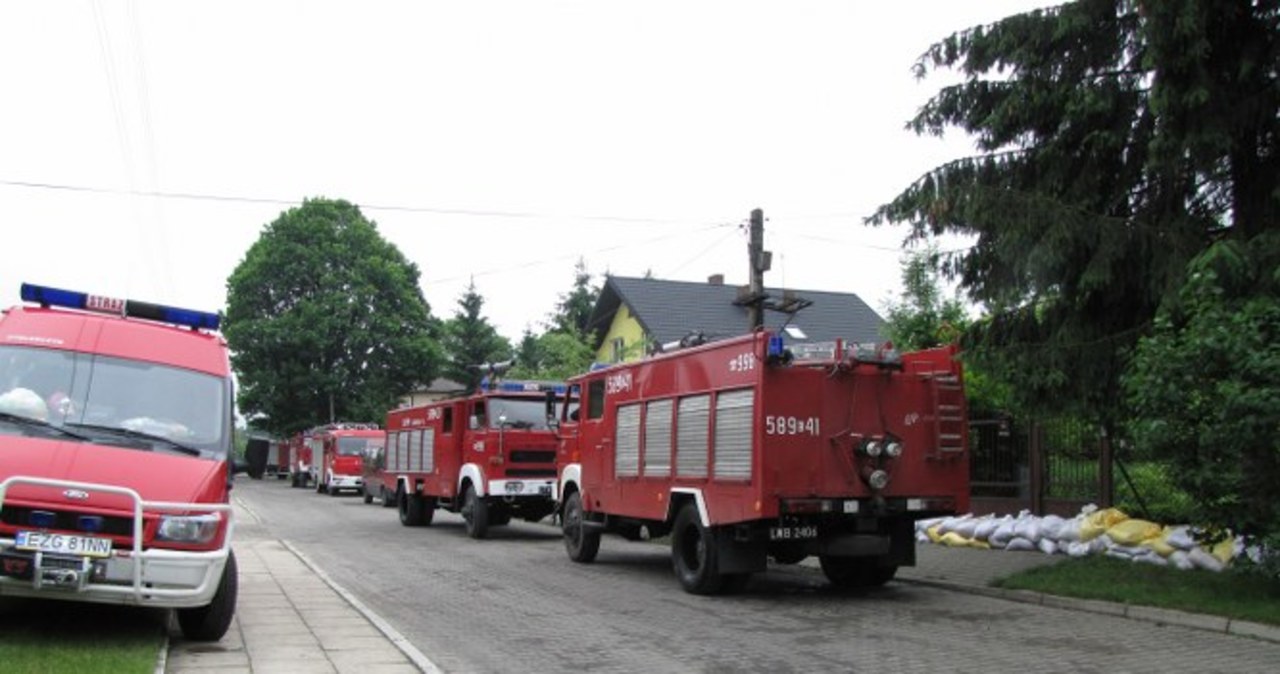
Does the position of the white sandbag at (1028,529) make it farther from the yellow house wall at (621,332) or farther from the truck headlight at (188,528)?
the yellow house wall at (621,332)

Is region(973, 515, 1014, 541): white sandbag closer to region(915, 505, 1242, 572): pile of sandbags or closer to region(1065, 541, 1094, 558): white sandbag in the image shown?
region(915, 505, 1242, 572): pile of sandbags

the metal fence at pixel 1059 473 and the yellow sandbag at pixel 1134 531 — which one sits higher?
the metal fence at pixel 1059 473

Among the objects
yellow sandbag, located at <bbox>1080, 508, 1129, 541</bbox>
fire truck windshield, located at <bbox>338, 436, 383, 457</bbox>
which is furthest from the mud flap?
fire truck windshield, located at <bbox>338, 436, 383, 457</bbox>

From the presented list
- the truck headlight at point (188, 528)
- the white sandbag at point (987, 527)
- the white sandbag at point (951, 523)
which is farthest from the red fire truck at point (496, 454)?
the truck headlight at point (188, 528)

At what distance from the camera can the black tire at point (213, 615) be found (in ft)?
26.7

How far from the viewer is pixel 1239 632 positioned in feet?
29.9

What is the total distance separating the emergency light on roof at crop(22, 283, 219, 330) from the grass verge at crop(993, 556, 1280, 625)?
28.6 feet

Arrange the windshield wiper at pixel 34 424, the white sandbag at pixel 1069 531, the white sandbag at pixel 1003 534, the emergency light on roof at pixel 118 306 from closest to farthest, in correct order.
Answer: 1. the windshield wiper at pixel 34 424
2. the emergency light on roof at pixel 118 306
3. the white sandbag at pixel 1069 531
4. the white sandbag at pixel 1003 534

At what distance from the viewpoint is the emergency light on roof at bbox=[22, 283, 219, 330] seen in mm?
8875

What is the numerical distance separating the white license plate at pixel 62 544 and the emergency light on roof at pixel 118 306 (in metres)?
2.69

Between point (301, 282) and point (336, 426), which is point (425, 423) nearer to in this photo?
point (336, 426)

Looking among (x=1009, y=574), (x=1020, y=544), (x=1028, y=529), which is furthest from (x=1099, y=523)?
(x=1009, y=574)

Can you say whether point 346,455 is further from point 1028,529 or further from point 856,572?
point 856,572

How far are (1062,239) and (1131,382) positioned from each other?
1621 millimetres
